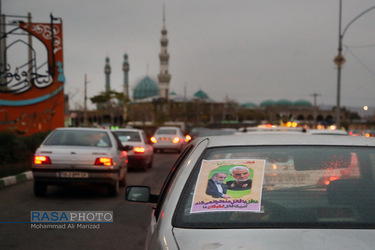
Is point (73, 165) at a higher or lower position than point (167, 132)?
higher

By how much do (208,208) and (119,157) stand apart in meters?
7.93

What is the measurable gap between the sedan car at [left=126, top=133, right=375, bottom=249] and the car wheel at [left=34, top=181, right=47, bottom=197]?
6.94m

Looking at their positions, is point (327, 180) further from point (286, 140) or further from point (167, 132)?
point (167, 132)

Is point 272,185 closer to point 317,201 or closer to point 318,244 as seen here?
point 317,201

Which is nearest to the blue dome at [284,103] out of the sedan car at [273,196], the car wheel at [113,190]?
the car wheel at [113,190]

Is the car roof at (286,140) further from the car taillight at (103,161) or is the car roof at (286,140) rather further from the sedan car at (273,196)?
the car taillight at (103,161)

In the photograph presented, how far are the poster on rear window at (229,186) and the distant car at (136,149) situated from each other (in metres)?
12.9

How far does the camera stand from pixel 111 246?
5.83 metres

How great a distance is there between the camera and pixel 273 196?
8.26ft

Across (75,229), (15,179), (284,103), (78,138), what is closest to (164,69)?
(284,103)

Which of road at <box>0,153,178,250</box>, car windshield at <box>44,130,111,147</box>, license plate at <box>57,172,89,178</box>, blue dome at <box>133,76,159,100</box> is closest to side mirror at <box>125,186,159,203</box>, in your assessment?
road at <box>0,153,178,250</box>

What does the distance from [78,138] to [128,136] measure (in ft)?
21.1

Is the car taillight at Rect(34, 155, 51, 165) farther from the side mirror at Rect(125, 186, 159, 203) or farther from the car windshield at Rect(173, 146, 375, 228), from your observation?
the car windshield at Rect(173, 146, 375, 228)

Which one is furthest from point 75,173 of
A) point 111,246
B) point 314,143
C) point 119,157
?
point 314,143
